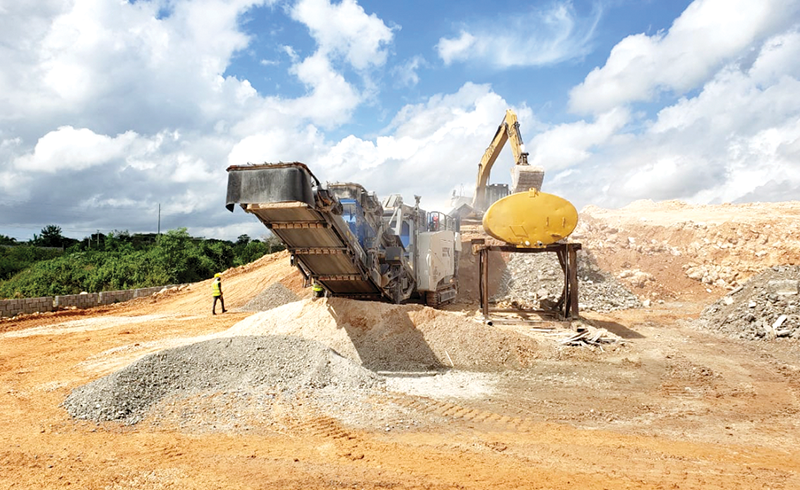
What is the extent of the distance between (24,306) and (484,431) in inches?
638

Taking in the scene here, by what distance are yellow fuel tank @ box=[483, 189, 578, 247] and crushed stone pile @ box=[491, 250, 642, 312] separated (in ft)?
12.1

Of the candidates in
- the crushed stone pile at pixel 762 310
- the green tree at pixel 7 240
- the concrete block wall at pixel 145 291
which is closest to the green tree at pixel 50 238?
the green tree at pixel 7 240

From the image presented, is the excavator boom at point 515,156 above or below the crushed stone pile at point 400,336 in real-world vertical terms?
above

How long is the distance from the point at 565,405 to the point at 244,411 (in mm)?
4041

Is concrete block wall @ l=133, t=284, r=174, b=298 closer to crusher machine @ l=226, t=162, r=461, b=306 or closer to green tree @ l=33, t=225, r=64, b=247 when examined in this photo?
crusher machine @ l=226, t=162, r=461, b=306

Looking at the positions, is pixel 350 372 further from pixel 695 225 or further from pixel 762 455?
pixel 695 225

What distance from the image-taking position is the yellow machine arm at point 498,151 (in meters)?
18.6

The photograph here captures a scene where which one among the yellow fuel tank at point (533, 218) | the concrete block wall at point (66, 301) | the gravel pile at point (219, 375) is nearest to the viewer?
the gravel pile at point (219, 375)

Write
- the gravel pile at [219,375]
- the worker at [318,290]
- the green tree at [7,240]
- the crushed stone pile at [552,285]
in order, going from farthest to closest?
the green tree at [7,240]
the crushed stone pile at [552,285]
the worker at [318,290]
the gravel pile at [219,375]

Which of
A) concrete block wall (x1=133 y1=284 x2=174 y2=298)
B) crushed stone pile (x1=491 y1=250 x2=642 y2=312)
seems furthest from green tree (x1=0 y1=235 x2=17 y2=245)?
crushed stone pile (x1=491 y1=250 x2=642 y2=312)

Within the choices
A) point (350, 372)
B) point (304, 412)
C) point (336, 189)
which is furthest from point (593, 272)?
point (304, 412)

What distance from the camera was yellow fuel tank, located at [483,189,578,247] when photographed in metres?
11.2

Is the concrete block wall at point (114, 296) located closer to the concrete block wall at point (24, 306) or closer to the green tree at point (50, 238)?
the concrete block wall at point (24, 306)

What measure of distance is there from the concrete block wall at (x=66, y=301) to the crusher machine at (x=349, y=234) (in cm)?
1144
